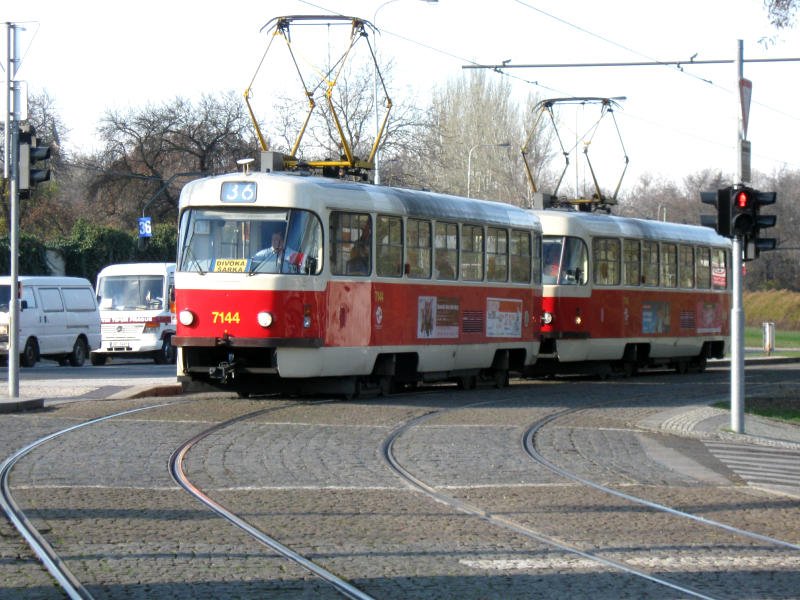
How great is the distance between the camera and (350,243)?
20.0 meters

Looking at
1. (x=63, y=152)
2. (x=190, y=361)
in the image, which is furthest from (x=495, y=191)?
(x=190, y=361)

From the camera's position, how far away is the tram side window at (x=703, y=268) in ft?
107

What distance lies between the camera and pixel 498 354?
2473cm

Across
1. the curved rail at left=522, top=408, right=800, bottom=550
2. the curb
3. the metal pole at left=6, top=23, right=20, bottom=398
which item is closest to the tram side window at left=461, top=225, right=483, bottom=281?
the curb

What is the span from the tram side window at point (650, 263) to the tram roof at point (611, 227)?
20 cm

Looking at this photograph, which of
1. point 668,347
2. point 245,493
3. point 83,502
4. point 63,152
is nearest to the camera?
point 83,502

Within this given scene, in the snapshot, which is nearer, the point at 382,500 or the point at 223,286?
the point at 382,500

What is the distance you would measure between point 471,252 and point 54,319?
1336 cm

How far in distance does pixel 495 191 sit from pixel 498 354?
49.1 meters

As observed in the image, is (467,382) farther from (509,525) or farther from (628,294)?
(509,525)

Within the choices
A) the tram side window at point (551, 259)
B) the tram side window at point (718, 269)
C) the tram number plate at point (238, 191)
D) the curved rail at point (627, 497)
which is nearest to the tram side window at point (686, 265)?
the tram side window at point (718, 269)

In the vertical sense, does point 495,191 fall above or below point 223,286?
above

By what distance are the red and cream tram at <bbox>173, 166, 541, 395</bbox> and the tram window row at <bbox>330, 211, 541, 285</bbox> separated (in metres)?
0.03

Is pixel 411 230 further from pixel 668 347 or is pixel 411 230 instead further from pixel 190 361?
pixel 668 347
